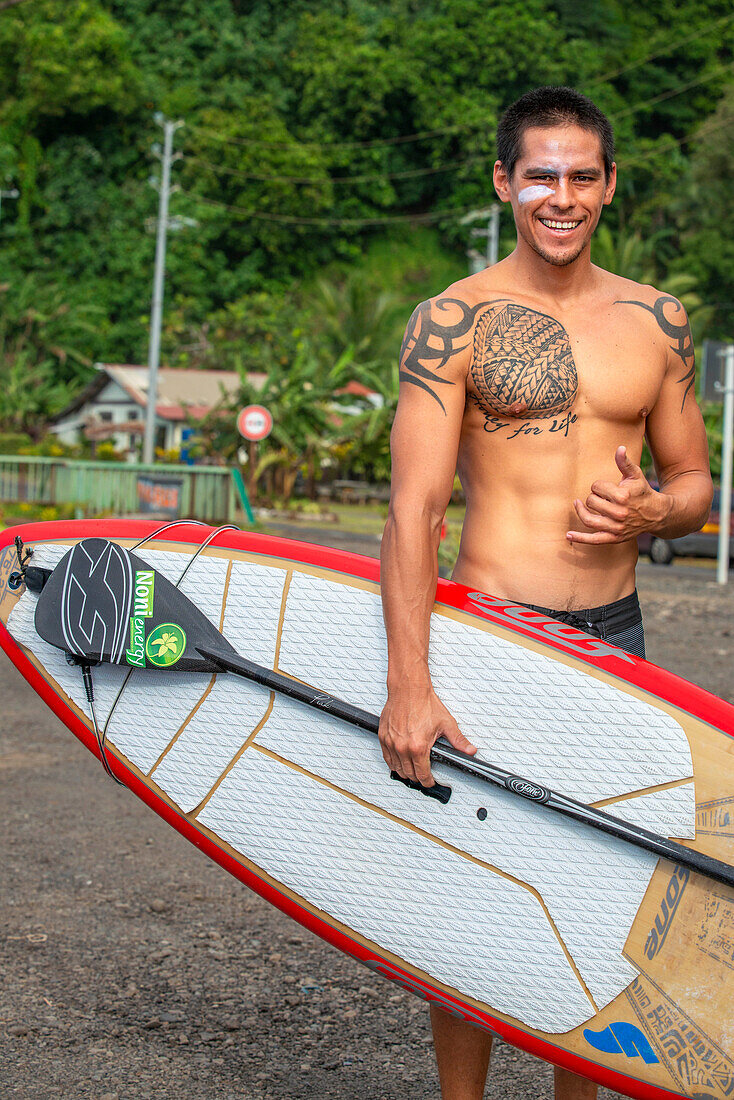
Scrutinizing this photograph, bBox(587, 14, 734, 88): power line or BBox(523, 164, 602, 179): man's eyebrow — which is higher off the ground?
BBox(587, 14, 734, 88): power line

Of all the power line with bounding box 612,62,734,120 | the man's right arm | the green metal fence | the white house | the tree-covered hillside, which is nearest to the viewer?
the man's right arm

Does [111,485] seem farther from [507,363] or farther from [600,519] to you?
[600,519]

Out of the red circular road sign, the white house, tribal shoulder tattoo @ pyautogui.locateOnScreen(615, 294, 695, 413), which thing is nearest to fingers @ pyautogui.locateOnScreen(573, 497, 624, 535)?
tribal shoulder tattoo @ pyautogui.locateOnScreen(615, 294, 695, 413)

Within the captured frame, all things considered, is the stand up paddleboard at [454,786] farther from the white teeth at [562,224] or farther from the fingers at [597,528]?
the white teeth at [562,224]

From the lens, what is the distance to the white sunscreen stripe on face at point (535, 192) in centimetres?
199

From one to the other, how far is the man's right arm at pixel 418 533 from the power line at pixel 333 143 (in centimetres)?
5110

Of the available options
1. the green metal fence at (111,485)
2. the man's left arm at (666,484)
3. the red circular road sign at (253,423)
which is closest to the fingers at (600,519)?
the man's left arm at (666,484)

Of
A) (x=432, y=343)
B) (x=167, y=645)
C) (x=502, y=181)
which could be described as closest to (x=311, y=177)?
(x=502, y=181)

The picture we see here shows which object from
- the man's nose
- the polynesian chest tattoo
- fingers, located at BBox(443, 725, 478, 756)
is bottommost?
fingers, located at BBox(443, 725, 478, 756)

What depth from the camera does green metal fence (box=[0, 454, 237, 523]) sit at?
1708cm

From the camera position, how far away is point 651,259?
41.4 m

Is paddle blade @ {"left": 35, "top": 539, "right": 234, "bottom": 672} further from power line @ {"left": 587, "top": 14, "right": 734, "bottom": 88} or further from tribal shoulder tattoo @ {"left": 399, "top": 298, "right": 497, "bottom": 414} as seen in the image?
power line @ {"left": 587, "top": 14, "right": 734, "bottom": 88}

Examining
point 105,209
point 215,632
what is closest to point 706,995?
point 215,632

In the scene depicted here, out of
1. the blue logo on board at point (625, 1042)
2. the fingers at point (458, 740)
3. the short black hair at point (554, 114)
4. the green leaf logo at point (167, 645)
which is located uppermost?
the short black hair at point (554, 114)
